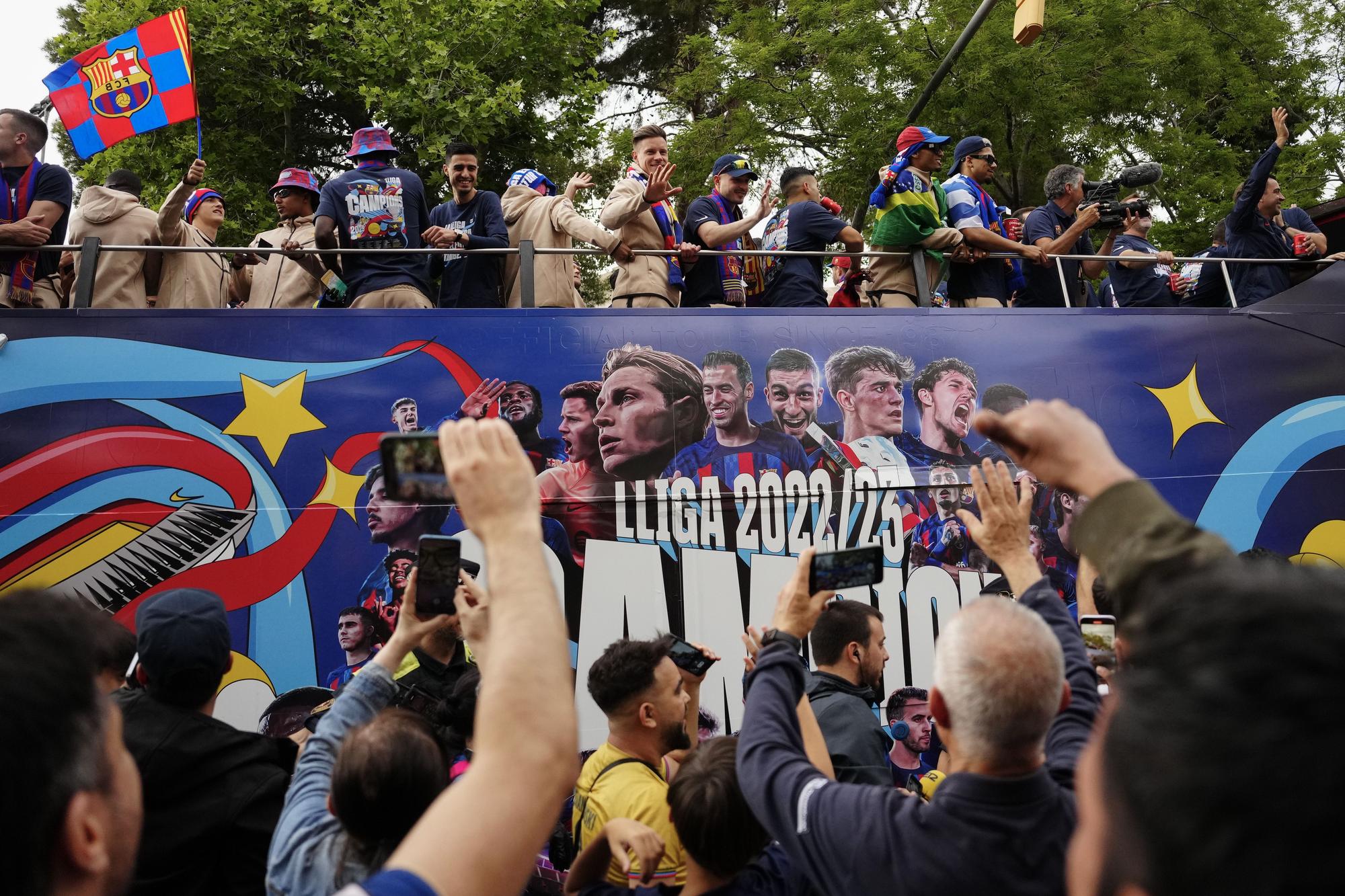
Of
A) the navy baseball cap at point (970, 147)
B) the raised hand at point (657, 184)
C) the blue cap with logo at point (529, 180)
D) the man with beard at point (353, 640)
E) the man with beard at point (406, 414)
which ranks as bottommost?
the man with beard at point (353, 640)

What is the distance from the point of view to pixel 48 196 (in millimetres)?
7371

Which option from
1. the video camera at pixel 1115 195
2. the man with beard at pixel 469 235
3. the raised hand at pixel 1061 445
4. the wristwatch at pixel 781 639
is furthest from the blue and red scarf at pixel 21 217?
the video camera at pixel 1115 195

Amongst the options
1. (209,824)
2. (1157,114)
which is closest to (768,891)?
(209,824)

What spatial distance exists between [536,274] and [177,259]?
269 cm

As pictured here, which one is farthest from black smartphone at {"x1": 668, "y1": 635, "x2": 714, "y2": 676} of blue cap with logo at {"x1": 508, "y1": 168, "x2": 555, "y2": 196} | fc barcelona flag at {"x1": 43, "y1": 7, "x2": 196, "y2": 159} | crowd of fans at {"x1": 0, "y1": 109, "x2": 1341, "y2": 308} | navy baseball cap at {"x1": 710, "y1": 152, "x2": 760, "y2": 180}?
fc barcelona flag at {"x1": 43, "y1": 7, "x2": 196, "y2": 159}

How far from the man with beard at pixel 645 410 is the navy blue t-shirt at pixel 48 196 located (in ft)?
13.6

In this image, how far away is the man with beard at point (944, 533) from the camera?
753cm

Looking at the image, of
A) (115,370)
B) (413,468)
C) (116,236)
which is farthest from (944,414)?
(413,468)

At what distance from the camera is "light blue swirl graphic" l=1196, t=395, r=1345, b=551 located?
8258mm

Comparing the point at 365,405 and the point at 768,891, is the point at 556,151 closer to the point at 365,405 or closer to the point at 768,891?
the point at 365,405

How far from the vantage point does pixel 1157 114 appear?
16.2 meters

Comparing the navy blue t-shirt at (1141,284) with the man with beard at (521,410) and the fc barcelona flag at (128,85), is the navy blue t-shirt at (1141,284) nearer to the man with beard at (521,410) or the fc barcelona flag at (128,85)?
the man with beard at (521,410)

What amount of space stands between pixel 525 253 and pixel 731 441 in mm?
2077

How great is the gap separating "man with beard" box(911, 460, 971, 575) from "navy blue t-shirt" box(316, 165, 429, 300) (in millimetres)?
4200
